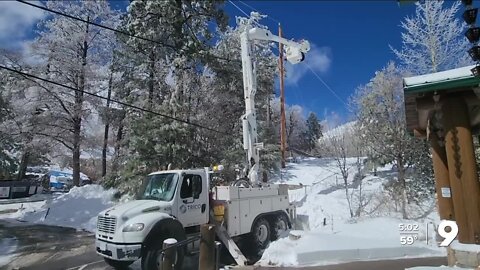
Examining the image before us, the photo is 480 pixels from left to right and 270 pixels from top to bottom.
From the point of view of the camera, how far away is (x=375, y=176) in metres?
19.4

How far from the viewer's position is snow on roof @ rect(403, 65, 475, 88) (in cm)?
528

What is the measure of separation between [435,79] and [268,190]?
5981mm

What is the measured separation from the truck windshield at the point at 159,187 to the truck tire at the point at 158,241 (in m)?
0.77

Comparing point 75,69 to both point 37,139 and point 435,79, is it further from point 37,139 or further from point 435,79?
point 435,79

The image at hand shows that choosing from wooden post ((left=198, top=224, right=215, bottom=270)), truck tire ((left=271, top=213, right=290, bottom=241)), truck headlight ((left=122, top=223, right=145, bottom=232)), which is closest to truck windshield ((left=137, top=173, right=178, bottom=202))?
truck headlight ((left=122, top=223, right=145, bottom=232))

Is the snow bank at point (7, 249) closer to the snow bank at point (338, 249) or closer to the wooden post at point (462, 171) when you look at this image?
the snow bank at point (338, 249)

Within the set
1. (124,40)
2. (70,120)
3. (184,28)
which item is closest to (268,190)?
(184,28)

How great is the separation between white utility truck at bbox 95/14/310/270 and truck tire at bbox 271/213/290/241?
21 millimetres

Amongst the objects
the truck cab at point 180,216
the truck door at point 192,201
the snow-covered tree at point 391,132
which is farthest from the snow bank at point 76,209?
the snow-covered tree at point 391,132

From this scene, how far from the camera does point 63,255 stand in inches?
409

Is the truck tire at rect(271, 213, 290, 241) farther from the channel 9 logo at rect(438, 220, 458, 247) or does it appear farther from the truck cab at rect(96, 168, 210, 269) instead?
the channel 9 logo at rect(438, 220, 458, 247)

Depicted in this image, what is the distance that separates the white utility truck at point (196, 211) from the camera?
7371 mm

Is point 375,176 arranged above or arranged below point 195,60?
below

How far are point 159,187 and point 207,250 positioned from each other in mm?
3257
